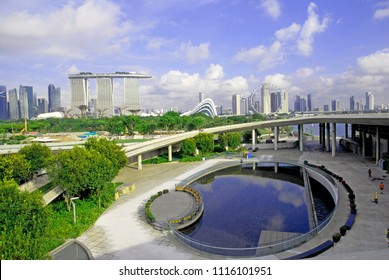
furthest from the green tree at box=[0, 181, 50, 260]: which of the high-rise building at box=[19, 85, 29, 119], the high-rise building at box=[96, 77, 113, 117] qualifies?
the high-rise building at box=[19, 85, 29, 119]

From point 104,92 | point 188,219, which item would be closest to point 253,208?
point 188,219

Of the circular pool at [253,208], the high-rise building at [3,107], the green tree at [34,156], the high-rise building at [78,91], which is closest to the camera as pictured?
the circular pool at [253,208]

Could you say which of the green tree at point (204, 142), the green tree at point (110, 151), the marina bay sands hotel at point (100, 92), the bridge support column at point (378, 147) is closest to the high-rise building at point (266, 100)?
the green tree at point (204, 142)

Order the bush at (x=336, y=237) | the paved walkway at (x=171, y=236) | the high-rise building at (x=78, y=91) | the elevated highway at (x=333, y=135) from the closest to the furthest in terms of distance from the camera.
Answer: the paved walkway at (x=171, y=236)
the bush at (x=336, y=237)
the elevated highway at (x=333, y=135)
the high-rise building at (x=78, y=91)

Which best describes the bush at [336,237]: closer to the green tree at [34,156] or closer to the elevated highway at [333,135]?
the elevated highway at [333,135]

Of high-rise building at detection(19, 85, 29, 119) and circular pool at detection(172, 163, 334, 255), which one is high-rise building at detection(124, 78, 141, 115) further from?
circular pool at detection(172, 163, 334, 255)

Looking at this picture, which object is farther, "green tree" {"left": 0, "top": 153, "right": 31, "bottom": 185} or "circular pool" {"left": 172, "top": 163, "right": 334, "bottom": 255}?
"green tree" {"left": 0, "top": 153, "right": 31, "bottom": 185}
